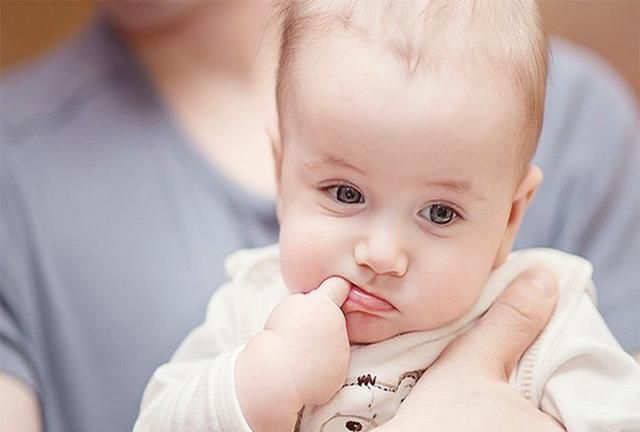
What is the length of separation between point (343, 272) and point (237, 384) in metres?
0.13

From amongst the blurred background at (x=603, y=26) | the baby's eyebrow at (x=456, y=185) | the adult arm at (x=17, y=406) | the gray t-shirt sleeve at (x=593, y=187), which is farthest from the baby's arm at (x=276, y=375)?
the blurred background at (x=603, y=26)

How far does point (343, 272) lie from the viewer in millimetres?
860

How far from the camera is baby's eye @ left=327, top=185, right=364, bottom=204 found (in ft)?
2.81

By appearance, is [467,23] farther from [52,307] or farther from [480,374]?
[52,307]

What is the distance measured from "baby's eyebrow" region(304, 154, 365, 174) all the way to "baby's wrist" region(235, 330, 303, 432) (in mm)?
148

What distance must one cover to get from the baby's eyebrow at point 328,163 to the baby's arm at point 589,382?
10.0 inches

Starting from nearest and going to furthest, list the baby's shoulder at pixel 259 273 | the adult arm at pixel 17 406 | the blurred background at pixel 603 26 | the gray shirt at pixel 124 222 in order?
the baby's shoulder at pixel 259 273
the adult arm at pixel 17 406
the gray shirt at pixel 124 222
the blurred background at pixel 603 26

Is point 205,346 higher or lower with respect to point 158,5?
lower

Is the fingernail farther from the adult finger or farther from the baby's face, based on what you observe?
the baby's face

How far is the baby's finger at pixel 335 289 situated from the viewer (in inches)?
33.7

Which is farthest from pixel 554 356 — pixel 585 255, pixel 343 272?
pixel 585 255

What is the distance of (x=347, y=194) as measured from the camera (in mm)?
861

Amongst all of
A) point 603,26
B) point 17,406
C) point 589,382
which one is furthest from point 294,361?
point 603,26

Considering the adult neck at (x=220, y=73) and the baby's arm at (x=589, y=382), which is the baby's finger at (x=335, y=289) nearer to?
the baby's arm at (x=589, y=382)
